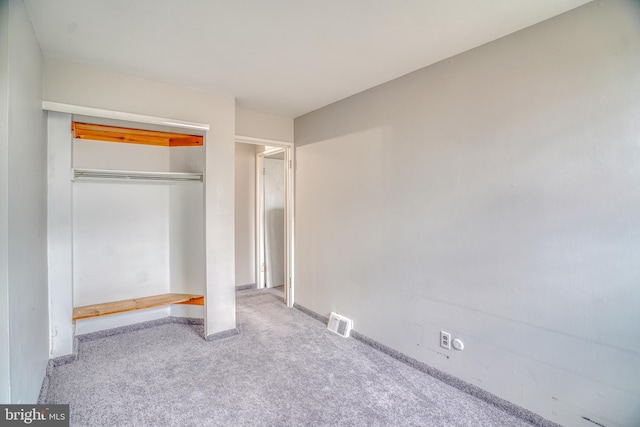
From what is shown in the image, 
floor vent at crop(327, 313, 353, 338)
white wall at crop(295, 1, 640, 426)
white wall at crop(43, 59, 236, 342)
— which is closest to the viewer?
white wall at crop(295, 1, 640, 426)

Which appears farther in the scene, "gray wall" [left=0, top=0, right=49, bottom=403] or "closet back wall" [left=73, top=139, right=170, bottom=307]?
"closet back wall" [left=73, top=139, right=170, bottom=307]

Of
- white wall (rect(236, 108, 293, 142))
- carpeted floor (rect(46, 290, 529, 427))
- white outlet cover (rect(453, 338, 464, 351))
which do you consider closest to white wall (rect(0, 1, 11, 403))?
carpeted floor (rect(46, 290, 529, 427))

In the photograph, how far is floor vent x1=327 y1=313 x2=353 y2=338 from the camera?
302cm

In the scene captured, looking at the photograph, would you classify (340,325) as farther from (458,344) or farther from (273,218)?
(273,218)

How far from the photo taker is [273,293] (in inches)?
175

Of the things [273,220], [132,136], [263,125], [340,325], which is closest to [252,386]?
[340,325]

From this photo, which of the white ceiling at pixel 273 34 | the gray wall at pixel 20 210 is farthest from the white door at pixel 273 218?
the gray wall at pixel 20 210

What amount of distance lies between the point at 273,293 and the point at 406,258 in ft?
8.24

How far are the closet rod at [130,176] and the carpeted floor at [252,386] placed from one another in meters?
1.52

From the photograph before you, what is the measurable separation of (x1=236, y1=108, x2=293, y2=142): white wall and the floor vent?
2178 mm

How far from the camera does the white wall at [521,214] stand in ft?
4.99

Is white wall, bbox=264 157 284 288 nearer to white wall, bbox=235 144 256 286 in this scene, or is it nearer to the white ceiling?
white wall, bbox=235 144 256 286

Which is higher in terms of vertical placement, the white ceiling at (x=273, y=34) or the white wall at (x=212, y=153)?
the white ceiling at (x=273, y=34)

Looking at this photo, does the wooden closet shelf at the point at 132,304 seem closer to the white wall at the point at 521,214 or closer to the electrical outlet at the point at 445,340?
the white wall at the point at 521,214
